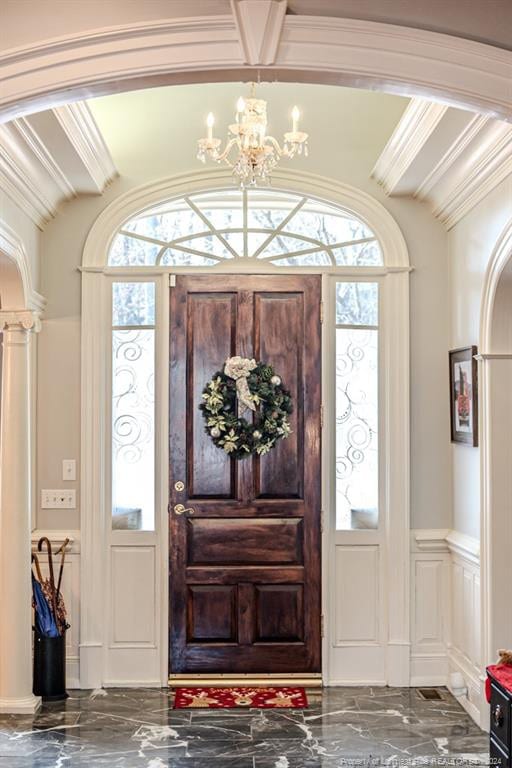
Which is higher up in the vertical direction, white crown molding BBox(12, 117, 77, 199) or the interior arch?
white crown molding BBox(12, 117, 77, 199)

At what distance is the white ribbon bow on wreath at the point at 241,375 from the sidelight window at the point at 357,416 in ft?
1.81

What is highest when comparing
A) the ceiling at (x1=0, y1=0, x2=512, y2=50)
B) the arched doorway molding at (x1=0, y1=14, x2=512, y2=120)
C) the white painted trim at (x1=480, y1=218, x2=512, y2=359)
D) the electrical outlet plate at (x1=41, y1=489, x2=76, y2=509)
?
the ceiling at (x1=0, y1=0, x2=512, y2=50)

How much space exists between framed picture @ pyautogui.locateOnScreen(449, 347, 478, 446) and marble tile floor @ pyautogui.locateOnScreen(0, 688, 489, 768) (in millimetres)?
1519

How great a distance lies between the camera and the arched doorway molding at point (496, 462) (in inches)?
185

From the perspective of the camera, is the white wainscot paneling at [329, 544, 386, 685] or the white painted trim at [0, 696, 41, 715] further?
the white wainscot paneling at [329, 544, 386, 685]

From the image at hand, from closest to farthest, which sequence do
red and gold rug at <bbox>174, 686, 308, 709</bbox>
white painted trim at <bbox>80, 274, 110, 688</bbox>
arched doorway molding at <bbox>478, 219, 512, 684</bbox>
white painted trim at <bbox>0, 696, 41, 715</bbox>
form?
arched doorway molding at <bbox>478, 219, 512, 684</bbox> < white painted trim at <bbox>0, 696, 41, 715</bbox> < red and gold rug at <bbox>174, 686, 308, 709</bbox> < white painted trim at <bbox>80, 274, 110, 688</bbox>

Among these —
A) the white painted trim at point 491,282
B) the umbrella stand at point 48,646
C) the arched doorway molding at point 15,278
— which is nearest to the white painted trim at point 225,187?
the arched doorway molding at point 15,278

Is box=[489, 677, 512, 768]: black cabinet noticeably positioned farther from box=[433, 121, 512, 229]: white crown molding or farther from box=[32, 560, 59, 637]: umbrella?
box=[32, 560, 59, 637]: umbrella

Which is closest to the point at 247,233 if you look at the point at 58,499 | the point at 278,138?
the point at 278,138

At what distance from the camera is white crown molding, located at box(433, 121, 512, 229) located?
4266mm

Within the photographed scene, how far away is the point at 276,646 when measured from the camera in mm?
5738

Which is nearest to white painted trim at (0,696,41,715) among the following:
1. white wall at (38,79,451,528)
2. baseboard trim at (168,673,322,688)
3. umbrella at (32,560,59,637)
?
umbrella at (32,560,59,637)

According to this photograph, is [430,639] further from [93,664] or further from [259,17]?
[259,17]

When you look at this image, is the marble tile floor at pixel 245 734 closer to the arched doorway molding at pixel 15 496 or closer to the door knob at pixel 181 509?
the arched doorway molding at pixel 15 496
